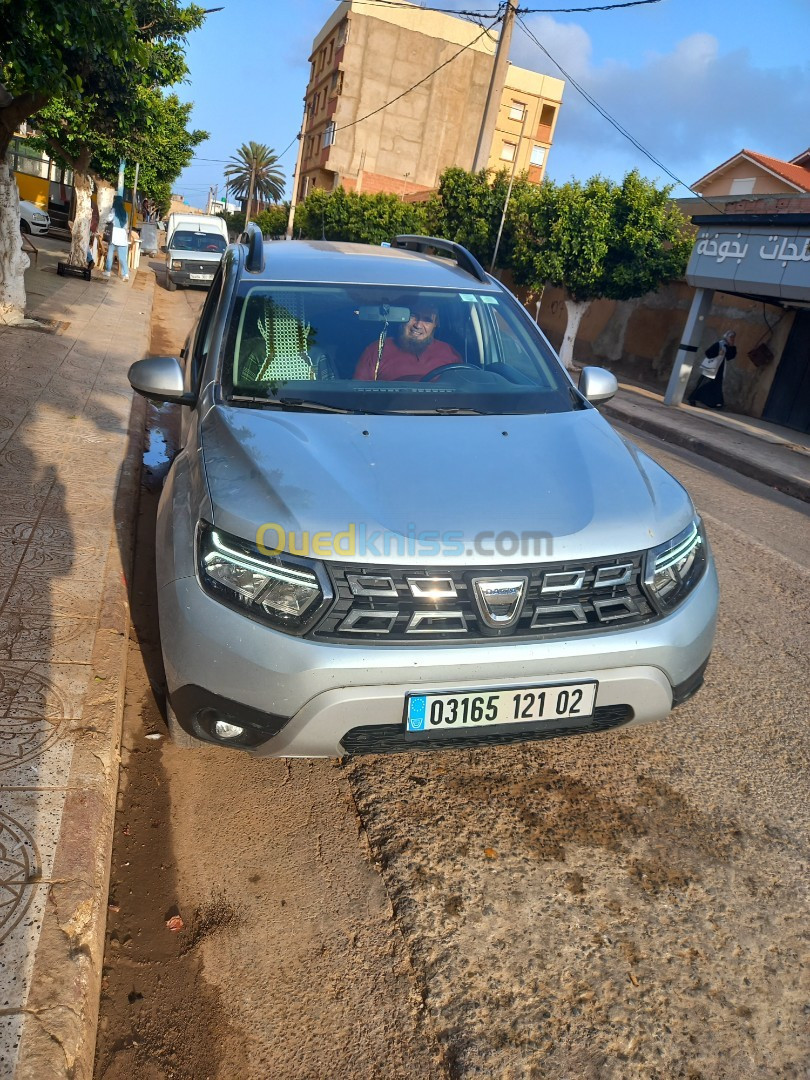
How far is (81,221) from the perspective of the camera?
2061 centimetres

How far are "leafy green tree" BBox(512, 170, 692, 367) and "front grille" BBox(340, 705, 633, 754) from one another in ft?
61.6

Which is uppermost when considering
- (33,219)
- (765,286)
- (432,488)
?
(765,286)

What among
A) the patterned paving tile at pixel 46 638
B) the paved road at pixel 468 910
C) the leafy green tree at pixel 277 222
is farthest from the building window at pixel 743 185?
the patterned paving tile at pixel 46 638

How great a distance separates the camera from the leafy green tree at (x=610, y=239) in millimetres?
19562

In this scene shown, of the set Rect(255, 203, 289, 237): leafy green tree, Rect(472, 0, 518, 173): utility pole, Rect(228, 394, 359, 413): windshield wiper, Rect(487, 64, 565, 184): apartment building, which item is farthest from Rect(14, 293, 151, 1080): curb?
Rect(487, 64, 565, 184): apartment building

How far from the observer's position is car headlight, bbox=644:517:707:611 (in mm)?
2637

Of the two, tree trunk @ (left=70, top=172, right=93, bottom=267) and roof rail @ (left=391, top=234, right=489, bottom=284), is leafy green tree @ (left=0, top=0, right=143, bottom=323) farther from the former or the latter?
tree trunk @ (left=70, top=172, right=93, bottom=267)

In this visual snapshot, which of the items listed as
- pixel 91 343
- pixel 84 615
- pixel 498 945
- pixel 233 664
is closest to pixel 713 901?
pixel 498 945

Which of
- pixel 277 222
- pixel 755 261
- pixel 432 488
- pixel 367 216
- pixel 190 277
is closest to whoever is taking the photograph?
pixel 432 488

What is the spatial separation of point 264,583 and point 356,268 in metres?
2.16

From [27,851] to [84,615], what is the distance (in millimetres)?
1467

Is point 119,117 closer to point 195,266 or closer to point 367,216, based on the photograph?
point 195,266

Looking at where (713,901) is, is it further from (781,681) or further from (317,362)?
(317,362)

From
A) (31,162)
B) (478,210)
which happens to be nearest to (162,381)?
(478,210)
